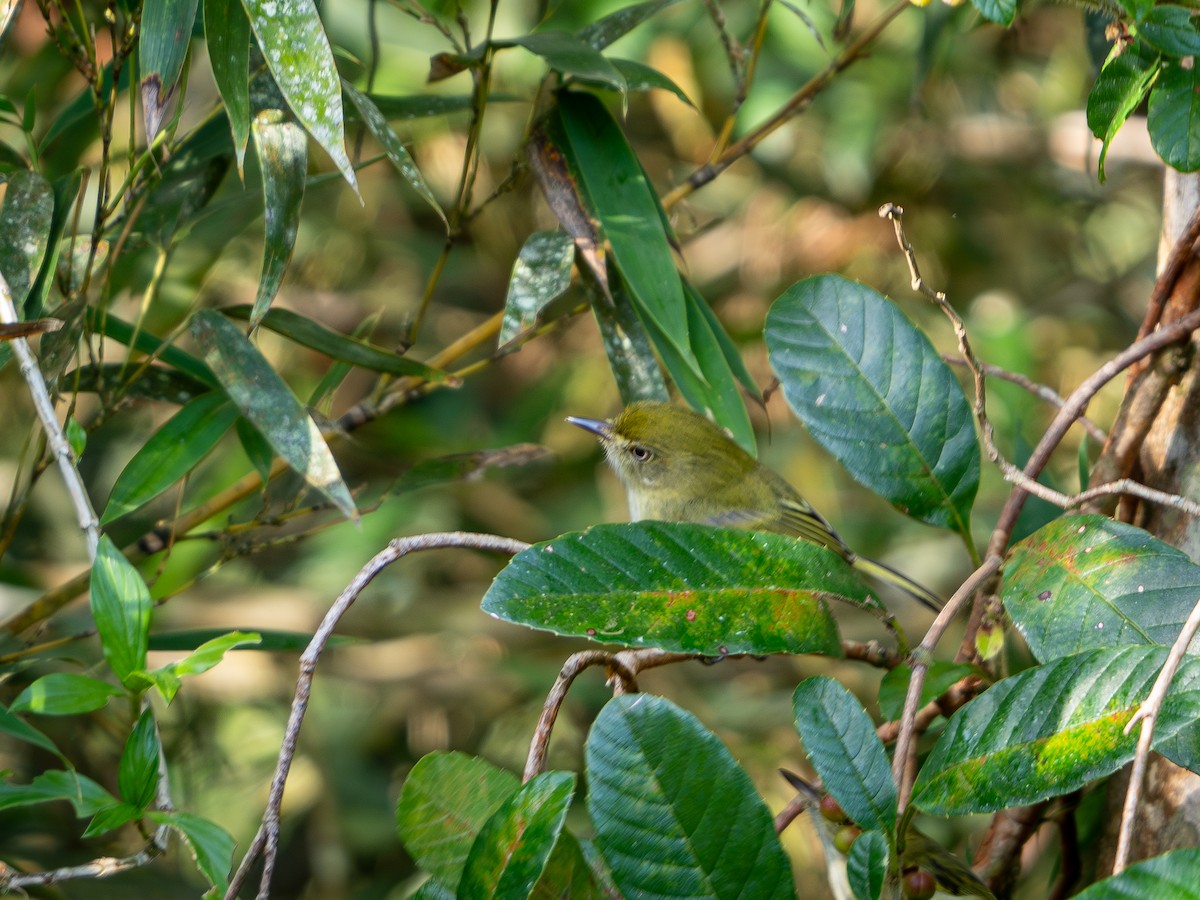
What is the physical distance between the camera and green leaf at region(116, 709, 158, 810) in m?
1.32

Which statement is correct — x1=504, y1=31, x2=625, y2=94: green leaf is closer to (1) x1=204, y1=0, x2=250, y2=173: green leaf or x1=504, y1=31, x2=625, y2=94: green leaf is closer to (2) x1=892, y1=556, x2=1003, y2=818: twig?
(1) x1=204, y1=0, x2=250, y2=173: green leaf

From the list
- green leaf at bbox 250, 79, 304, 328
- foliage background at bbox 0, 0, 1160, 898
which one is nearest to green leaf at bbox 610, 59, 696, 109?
green leaf at bbox 250, 79, 304, 328

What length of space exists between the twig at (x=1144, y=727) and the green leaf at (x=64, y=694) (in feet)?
3.27

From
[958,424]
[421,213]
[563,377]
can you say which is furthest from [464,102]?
[421,213]

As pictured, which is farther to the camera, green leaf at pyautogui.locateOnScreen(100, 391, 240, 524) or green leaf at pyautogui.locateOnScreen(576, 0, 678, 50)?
green leaf at pyautogui.locateOnScreen(576, 0, 678, 50)

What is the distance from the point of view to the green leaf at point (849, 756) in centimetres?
117

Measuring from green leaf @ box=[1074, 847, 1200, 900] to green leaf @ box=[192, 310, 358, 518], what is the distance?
1018mm

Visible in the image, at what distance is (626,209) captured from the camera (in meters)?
2.00

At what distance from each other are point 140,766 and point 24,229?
879 mm

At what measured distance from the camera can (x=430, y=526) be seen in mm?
4133

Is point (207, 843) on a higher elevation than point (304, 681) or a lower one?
lower

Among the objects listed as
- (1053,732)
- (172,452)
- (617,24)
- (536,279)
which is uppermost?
(617,24)

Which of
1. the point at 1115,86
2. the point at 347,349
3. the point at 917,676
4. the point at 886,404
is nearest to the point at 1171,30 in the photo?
the point at 1115,86

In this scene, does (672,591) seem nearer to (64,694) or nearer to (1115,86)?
(64,694)
